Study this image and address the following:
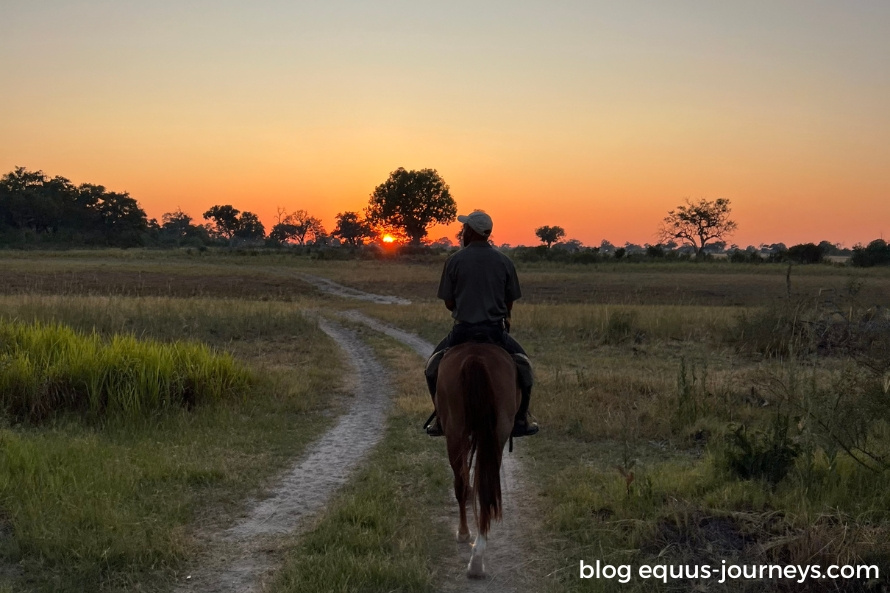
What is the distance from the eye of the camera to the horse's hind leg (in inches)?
197

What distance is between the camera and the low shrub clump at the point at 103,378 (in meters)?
9.27

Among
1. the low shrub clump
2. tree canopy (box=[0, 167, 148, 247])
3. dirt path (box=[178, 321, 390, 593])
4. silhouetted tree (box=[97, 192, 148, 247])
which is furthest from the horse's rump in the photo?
silhouetted tree (box=[97, 192, 148, 247])

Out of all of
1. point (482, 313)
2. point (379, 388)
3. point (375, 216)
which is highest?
point (375, 216)

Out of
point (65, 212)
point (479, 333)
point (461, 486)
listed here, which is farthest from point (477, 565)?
point (65, 212)

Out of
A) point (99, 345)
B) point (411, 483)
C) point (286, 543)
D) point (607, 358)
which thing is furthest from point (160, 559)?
point (607, 358)

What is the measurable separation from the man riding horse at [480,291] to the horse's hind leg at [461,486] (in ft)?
2.21

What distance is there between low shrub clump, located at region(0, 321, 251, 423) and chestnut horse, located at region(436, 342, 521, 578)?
19.7 feet

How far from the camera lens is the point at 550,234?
419 ft

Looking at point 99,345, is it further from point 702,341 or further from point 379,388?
point 702,341

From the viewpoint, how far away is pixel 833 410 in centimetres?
572

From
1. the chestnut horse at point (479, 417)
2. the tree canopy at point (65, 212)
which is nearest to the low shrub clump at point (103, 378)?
the chestnut horse at point (479, 417)

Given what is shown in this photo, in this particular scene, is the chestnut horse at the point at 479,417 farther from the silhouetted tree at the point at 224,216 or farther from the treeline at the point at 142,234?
the silhouetted tree at the point at 224,216

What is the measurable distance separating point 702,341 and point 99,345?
14.8m

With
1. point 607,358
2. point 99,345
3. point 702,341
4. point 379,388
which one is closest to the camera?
point 99,345
